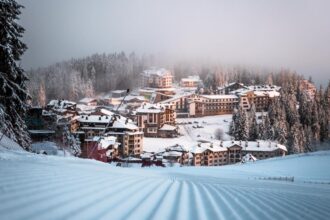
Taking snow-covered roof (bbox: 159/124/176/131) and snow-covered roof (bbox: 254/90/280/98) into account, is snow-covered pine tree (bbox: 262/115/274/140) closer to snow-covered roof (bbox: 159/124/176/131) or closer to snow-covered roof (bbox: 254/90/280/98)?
snow-covered roof (bbox: 159/124/176/131)

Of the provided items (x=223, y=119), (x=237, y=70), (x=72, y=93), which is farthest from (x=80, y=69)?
(x=223, y=119)

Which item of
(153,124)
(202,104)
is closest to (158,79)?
(202,104)

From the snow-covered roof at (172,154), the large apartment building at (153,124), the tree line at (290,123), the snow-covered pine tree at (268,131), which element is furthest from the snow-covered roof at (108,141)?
the snow-covered pine tree at (268,131)

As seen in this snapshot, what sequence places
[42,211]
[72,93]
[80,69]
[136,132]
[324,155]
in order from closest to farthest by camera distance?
1. [42,211]
2. [324,155]
3. [136,132]
4. [72,93]
5. [80,69]

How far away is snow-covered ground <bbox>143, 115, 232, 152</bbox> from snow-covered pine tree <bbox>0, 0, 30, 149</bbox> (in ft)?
196

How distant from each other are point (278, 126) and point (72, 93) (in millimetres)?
100432

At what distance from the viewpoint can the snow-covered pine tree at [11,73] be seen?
62.8ft

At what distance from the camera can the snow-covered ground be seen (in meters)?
84.4

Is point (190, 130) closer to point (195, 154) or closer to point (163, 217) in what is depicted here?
point (195, 154)

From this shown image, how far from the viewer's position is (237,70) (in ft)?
654

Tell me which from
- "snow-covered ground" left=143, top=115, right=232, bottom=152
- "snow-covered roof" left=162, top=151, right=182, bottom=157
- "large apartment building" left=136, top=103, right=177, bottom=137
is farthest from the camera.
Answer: "large apartment building" left=136, top=103, right=177, bottom=137

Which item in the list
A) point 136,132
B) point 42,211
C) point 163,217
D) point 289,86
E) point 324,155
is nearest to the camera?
point 42,211

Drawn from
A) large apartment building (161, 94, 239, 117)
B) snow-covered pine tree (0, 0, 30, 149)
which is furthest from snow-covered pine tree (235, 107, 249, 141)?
snow-covered pine tree (0, 0, 30, 149)

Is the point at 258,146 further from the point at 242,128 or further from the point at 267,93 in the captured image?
the point at 267,93
